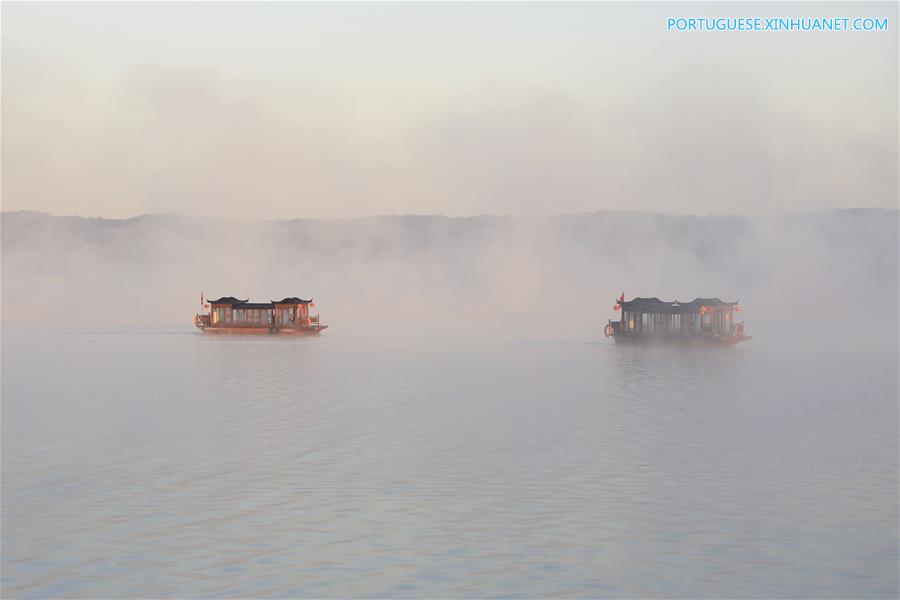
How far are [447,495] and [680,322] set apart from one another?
250 ft

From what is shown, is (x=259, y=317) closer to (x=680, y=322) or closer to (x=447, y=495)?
(x=680, y=322)

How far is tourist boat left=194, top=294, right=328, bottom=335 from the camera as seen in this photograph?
115 meters

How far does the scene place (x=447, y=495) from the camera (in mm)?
19438

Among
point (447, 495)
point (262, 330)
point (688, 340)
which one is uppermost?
point (262, 330)

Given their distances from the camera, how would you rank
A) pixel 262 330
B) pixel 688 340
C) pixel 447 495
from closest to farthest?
pixel 447 495 < pixel 688 340 < pixel 262 330

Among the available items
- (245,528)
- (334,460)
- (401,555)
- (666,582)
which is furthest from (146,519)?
(666,582)

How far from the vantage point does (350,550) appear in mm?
14977

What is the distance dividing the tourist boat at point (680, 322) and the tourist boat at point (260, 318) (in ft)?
123

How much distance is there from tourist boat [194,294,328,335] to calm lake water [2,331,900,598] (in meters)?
71.8

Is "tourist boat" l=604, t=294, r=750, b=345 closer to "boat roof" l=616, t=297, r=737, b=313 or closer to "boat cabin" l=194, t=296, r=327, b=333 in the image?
"boat roof" l=616, t=297, r=737, b=313

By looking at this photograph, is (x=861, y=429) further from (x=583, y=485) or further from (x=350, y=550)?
(x=350, y=550)

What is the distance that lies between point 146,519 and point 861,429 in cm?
2213

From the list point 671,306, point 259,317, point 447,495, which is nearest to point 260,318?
point 259,317

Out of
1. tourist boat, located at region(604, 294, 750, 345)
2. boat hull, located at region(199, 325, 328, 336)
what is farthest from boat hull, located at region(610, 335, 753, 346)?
boat hull, located at region(199, 325, 328, 336)
